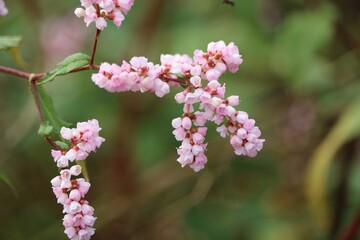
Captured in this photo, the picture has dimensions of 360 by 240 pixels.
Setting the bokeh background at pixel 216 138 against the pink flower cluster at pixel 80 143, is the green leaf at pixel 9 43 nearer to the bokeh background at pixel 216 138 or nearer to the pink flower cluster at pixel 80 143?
the pink flower cluster at pixel 80 143

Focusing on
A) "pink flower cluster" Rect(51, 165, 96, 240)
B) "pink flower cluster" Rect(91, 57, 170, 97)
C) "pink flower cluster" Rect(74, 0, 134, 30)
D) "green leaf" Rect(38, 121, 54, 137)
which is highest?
"pink flower cluster" Rect(74, 0, 134, 30)

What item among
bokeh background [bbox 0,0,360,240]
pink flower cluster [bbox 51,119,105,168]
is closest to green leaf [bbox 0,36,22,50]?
pink flower cluster [bbox 51,119,105,168]

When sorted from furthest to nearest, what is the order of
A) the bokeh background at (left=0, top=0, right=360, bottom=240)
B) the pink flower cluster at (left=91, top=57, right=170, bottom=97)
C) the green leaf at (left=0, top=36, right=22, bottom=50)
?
1. the bokeh background at (left=0, top=0, right=360, bottom=240)
2. the green leaf at (left=0, top=36, right=22, bottom=50)
3. the pink flower cluster at (left=91, top=57, right=170, bottom=97)

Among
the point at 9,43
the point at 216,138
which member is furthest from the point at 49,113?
the point at 216,138

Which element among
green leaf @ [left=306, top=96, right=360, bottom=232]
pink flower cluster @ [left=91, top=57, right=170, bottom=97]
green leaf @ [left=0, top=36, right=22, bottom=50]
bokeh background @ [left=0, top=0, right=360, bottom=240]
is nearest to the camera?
pink flower cluster @ [left=91, top=57, right=170, bottom=97]

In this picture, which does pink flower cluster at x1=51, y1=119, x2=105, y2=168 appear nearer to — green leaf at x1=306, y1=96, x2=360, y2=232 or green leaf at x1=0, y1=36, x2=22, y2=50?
green leaf at x1=0, y1=36, x2=22, y2=50

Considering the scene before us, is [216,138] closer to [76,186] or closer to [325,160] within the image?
[325,160]
